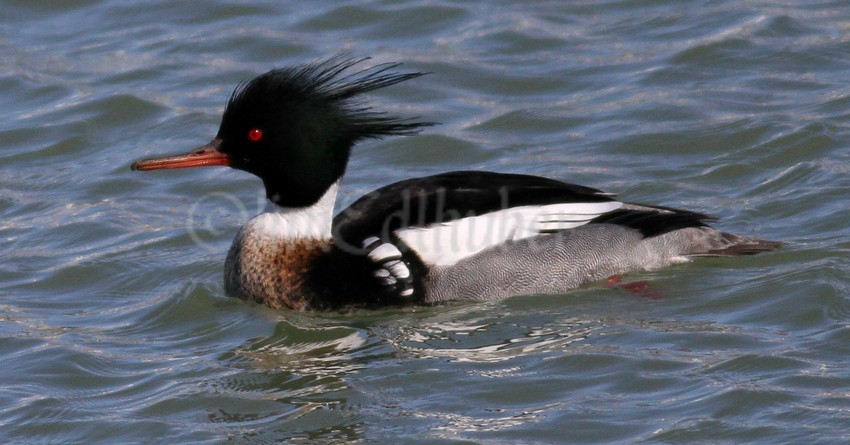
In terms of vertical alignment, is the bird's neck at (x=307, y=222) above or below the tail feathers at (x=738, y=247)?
above

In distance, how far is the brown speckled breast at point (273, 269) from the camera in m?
8.65

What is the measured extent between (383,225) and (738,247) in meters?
2.25

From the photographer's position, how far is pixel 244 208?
1055 centimetres

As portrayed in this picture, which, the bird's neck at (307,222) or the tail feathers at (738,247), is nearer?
the bird's neck at (307,222)

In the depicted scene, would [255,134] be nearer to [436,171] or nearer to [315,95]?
[315,95]

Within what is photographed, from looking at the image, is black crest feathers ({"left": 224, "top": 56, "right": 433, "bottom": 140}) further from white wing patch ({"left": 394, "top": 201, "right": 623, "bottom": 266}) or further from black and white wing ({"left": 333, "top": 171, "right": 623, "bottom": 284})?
white wing patch ({"left": 394, "top": 201, "right": 623, "bottom": 266})

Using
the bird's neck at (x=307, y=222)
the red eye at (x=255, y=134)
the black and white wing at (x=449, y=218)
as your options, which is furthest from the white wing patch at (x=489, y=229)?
the red eye at (x=255, y=134)

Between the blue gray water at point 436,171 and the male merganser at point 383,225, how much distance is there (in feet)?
0.53

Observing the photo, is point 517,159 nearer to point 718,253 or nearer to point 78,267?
point 718,253

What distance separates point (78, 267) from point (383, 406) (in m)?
3.24

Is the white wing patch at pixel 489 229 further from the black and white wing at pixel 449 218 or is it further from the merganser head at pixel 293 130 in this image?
the merganser head at pixel 293 130

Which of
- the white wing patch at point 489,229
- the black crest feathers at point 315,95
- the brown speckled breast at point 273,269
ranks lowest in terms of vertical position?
the brown speckled breast at point 273,269

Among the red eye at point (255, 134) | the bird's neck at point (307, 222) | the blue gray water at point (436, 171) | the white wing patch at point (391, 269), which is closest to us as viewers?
the blue gray water at point (436, 171)

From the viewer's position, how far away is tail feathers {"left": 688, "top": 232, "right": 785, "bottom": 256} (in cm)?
893
